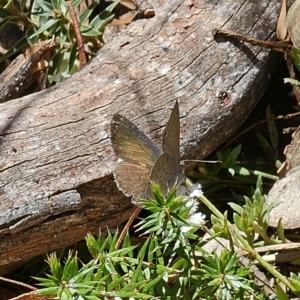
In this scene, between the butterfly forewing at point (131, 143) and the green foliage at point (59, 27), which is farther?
the green foliage at point (59, 27)

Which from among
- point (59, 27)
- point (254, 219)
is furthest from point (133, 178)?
point (59, 27)

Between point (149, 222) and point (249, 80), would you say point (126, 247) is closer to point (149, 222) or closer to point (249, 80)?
point (149, 222)

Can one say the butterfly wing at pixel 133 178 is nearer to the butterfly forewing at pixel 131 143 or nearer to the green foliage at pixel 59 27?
the butterfly forewing at pixel 131 143

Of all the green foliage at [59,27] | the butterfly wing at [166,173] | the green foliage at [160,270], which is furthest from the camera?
the green foliage at [59,27]

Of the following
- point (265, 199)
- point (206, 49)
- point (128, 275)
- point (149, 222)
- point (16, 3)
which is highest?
point (16, 3)

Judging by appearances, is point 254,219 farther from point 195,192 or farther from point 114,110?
point 114,110

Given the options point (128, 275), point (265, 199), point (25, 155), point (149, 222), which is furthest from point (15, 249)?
point (265, 199)

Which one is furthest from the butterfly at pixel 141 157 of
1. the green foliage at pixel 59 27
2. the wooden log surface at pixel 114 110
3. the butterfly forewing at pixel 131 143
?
the green foliage at pixel 59 27

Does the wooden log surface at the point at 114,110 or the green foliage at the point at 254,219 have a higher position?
the wooden log surface at the point at 114,110
